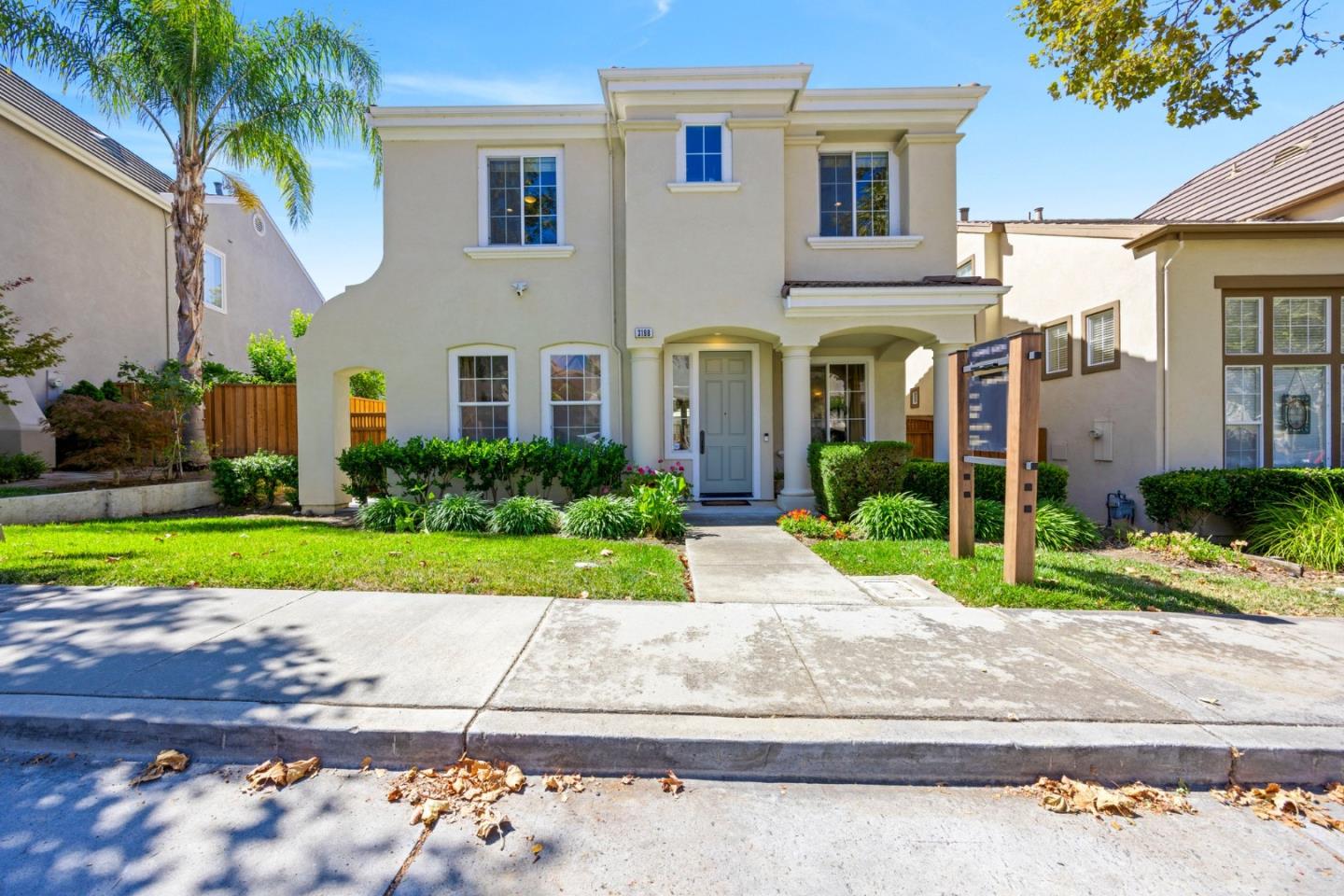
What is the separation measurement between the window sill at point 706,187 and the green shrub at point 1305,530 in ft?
28.2

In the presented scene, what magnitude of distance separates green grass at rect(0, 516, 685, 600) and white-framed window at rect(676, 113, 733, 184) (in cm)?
609

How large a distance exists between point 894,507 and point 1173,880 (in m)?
6.27

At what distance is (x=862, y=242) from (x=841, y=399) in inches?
114

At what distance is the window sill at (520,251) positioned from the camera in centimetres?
1048

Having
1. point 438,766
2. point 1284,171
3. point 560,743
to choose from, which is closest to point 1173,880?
point 560,743

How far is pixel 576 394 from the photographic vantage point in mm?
10859

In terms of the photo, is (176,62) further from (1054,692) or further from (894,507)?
(1054,692)

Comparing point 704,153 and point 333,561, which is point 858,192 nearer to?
point 704,153

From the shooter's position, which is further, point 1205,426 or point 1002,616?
point 1205,426

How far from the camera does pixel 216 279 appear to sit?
18172 millimetres

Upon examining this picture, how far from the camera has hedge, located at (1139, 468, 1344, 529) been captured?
28.0ft

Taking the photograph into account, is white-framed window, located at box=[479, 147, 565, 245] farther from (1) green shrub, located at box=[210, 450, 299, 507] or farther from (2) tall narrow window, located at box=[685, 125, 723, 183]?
(1) green shrub, located at box=[210, 450, 299, 507]

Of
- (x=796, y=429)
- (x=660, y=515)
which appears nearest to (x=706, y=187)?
(x=796, y=429)

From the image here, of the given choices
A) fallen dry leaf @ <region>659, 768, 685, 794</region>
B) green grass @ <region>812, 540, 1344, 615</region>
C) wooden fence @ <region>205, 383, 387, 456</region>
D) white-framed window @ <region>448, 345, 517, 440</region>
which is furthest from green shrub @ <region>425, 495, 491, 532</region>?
wooden fence @ <region>205, 383, 387, 456</region>
